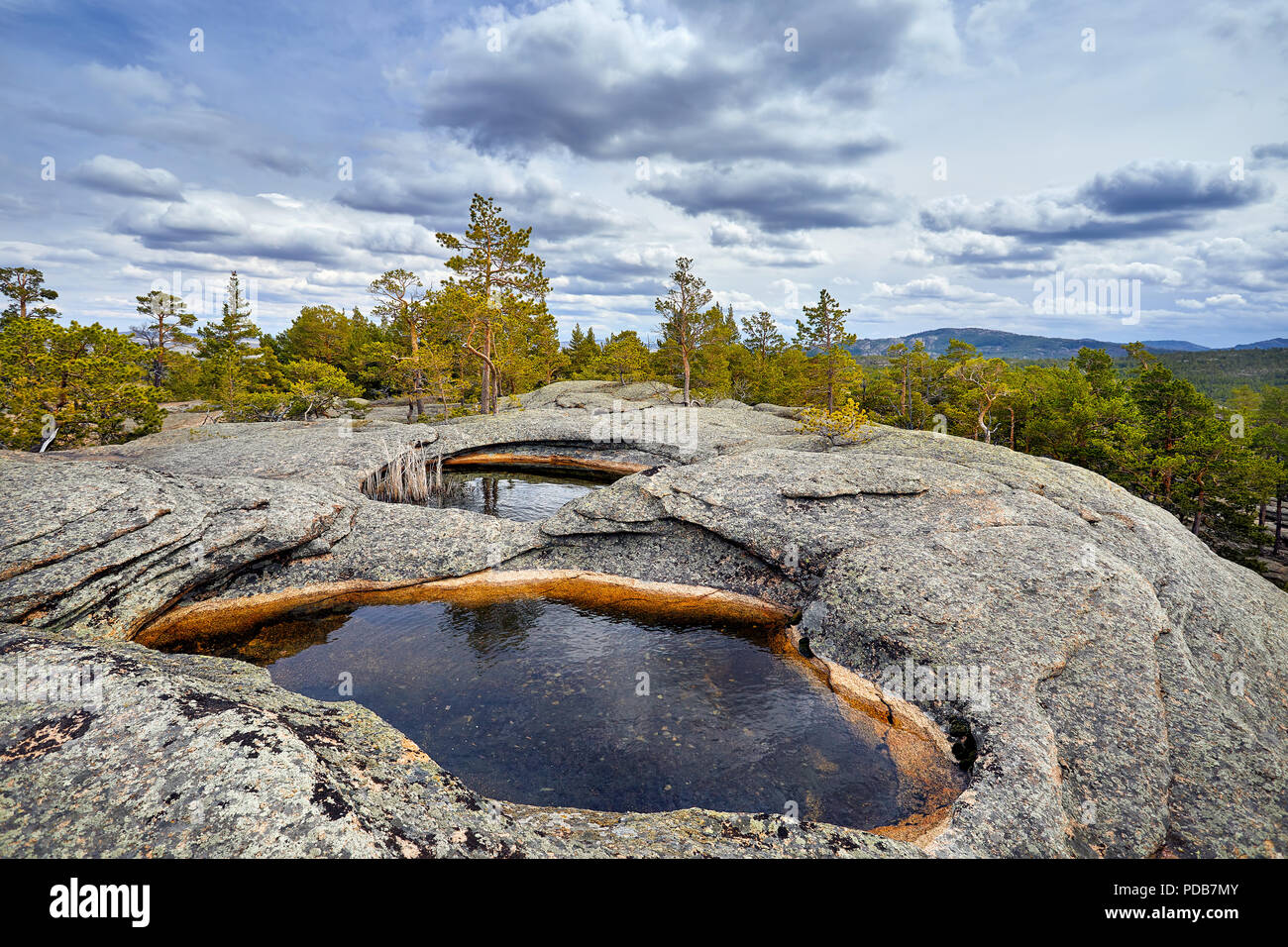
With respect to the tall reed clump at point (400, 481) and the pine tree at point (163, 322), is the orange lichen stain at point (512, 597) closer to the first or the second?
the tall reed clump at point (400, 481)

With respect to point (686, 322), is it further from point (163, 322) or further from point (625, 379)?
point (163, 322)

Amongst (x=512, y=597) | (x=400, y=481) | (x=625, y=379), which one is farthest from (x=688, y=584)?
(x=625, y=379)

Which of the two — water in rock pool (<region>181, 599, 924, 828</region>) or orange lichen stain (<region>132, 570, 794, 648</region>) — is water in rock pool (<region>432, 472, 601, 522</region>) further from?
water in rock pool (<region>181, 599, 924, 828</region>)

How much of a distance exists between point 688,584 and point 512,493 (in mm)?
13851

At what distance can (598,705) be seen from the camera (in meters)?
11.6

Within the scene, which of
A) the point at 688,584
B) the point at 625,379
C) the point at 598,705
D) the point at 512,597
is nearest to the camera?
the point at 598,705

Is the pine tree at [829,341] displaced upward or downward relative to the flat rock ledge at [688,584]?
upward

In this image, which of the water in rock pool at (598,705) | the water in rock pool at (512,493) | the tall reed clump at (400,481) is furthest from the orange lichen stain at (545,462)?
the water in rock pool at (598,705)

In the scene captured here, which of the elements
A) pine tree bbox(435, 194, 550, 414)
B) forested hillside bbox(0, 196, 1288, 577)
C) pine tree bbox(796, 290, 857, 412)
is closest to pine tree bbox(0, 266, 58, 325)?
forested hillside bbox(0, 196, 1288, 577)

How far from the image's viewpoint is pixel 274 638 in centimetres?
1390

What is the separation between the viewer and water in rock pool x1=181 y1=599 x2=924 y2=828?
9.39m

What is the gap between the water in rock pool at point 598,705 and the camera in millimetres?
9391

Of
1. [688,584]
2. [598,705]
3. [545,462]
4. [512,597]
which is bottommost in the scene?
[598,705]

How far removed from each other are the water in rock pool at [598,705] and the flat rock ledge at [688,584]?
125cm
